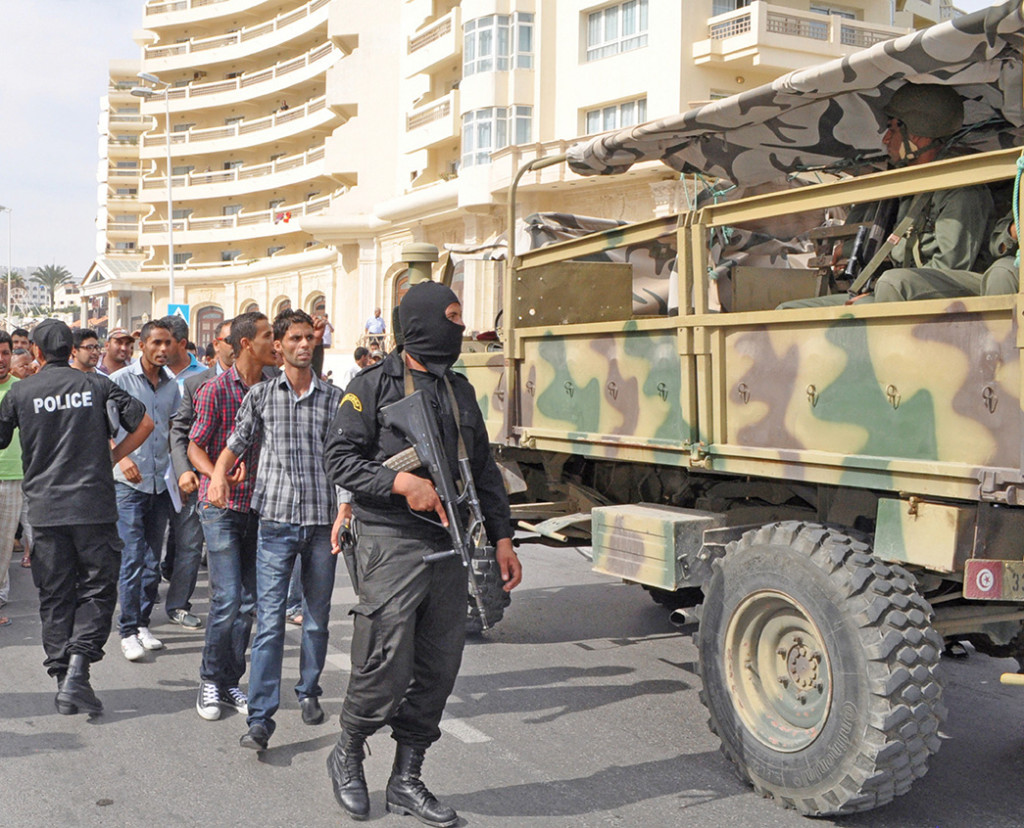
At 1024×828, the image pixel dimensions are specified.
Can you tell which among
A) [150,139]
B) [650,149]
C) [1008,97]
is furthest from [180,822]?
[150,139]

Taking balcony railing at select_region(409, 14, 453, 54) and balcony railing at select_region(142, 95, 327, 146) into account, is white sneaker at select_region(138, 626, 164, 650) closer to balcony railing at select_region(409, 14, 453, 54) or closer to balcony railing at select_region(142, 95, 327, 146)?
balcony railing at select_region(409, 14, 453, 54)

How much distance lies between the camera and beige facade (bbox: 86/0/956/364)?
28.3 metres

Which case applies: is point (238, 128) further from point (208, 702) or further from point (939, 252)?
point (939, 252)

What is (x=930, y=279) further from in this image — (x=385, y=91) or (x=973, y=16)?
(x=385, y=91)

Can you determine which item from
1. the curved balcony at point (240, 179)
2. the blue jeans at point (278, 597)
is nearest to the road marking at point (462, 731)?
the blue jeans at point (278, 597)

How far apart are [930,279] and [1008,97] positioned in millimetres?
1185

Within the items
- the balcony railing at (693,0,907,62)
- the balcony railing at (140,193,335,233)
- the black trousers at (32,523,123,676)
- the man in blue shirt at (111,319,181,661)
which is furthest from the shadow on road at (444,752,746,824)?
the balcony railing at (140,193,335,233)

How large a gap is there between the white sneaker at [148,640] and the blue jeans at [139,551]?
2.2 inches

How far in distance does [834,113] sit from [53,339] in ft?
12.7

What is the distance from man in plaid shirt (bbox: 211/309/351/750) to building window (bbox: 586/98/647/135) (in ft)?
81.3

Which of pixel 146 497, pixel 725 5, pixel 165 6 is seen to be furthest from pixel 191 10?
pixel 146 497

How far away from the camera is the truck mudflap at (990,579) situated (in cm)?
378

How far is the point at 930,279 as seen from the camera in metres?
4.30

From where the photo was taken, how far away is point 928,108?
4.99 metres
